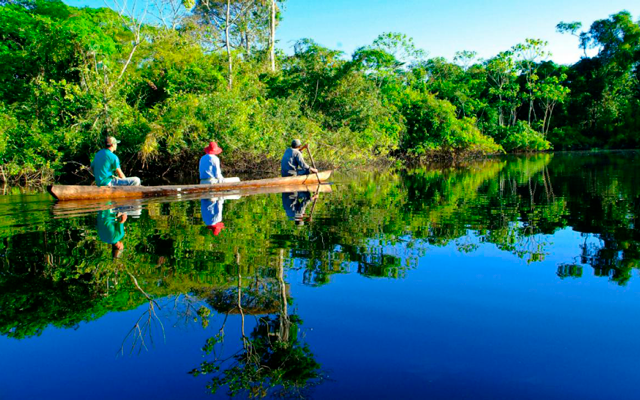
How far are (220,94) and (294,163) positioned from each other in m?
6.39

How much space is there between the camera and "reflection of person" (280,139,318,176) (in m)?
14.3

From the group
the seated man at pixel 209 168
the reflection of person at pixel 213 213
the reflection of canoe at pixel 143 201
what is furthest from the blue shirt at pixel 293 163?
the reflection of person at pixel 213 213

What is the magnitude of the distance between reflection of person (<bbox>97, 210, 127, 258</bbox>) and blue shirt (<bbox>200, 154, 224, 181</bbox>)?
133 inches

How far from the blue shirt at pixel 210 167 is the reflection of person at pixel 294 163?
2.20 m

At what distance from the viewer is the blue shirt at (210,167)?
12852mm

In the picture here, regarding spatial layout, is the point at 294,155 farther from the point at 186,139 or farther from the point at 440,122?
the point at 440,122

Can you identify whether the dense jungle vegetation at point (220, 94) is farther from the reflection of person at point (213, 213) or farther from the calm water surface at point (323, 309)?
the calm water surface at point (323, 309)

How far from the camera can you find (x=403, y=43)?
27625 mm

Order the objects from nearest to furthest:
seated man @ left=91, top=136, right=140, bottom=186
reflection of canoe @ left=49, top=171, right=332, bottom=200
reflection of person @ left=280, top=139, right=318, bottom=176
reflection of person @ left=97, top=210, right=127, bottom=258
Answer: reflection of person @ left=97, top=210, right=127, bottom=258
reflection of canoe @ left=49, top=171, right=332, bottom=200
seated man @ left=91, top=136, right=140, bottom=186
reflection of person @ left=280, top=139, right=318, bottom=176

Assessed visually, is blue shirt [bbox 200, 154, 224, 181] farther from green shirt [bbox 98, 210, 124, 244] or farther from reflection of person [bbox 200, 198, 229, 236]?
green shirt [bbox 98, 210, 124, 244]

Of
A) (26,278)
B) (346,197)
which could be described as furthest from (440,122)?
(26,278)

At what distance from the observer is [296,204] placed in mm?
10594

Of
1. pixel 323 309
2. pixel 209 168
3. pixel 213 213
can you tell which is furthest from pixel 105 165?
pixel 323 309

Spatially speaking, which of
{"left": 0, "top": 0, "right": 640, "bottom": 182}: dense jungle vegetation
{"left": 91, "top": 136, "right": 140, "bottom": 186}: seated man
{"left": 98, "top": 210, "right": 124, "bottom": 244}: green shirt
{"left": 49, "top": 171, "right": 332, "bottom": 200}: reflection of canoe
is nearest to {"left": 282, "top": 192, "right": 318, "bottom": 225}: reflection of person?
{"left": 49, "top": 171, "right": 332, "bottom": 200}: reflection of canoe
